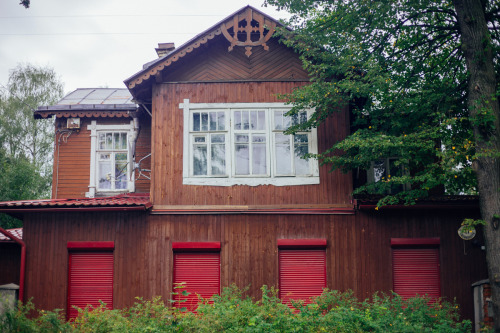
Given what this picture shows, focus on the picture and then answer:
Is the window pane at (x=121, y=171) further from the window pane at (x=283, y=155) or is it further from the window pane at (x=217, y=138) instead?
the window pane at (x=283, y=155)

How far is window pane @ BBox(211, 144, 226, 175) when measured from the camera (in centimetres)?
1249

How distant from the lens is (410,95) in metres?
11.5

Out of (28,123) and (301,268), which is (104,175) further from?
(28,123)

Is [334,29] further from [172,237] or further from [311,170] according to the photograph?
[172,237]

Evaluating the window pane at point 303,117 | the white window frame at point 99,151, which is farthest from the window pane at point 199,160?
the white window frame at point 99,151

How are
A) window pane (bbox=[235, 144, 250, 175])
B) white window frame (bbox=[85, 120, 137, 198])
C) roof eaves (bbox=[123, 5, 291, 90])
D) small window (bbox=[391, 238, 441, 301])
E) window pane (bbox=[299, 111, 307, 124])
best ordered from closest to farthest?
small window (bbox=[391, 238, 441, 301])
roof eaves (bbox=[123, 5, 291, 90])
window pane (bbox=[235, 144, 250, 175])
window pane (bbox=[299, 111, 307, 124])
white window frame (bbox=[85, 120, 137, 198])

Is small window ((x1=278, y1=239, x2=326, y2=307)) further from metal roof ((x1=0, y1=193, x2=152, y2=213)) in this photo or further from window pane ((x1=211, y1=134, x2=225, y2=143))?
metal roof ((x1=0, y1=193, x2=152, y2=213))

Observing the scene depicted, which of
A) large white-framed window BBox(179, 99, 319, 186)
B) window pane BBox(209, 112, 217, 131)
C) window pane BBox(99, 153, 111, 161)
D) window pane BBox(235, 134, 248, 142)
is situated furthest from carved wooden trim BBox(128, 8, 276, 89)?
window pane BBox(99, 153, 111, 161)

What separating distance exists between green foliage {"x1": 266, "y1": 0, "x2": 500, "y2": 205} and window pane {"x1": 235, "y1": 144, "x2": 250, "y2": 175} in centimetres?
158

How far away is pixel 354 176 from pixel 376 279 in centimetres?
302

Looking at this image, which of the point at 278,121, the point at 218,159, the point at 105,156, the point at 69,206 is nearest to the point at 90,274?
the point at 69,206

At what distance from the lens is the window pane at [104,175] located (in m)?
15.6

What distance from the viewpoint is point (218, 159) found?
495 inches

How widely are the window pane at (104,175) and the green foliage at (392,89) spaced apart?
717 cm
